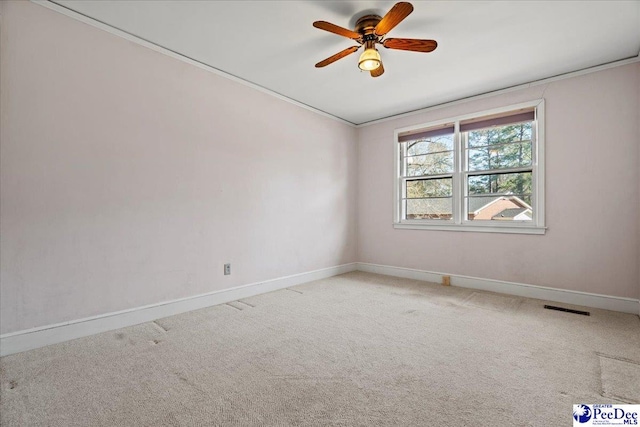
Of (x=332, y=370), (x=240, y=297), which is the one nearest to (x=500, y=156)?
(x=332, y=370)

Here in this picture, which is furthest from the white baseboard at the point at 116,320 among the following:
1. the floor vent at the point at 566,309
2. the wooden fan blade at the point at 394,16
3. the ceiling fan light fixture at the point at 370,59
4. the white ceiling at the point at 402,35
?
the floor vent at the point at 566,309

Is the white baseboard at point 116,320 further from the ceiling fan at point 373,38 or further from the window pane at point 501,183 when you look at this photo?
the window pane at point 501,183

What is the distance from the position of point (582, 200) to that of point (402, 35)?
269cm

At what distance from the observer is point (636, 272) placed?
2969 millimetres

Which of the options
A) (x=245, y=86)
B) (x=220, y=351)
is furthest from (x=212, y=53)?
(x=220, y=351)

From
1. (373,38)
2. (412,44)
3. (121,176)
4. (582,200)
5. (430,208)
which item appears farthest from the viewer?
(430,208)

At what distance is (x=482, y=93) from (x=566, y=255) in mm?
2254

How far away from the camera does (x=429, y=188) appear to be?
4543mm

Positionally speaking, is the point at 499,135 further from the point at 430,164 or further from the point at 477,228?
the point at 477,228

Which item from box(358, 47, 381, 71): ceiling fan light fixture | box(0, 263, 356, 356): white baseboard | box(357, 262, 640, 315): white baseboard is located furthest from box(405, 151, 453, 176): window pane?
box(0, 263, 356, 356): white baseboard

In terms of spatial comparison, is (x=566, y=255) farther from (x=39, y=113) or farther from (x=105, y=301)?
(x=39, y=113)

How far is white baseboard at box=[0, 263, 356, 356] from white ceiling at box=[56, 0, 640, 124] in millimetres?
2504

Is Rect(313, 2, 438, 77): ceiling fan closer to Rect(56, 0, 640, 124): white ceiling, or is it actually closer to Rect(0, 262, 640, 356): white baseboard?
Rect(56, 0, 640, 124): white ceiling

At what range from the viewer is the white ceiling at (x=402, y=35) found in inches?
90.4
